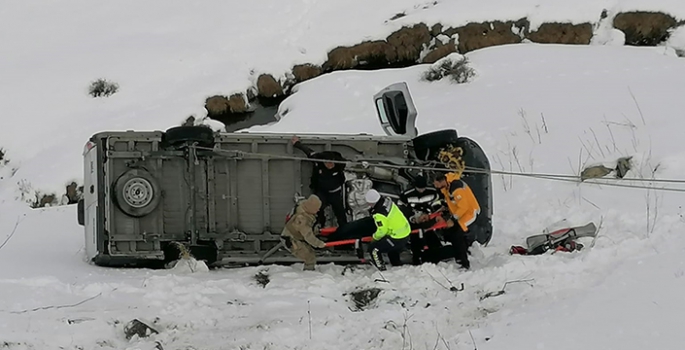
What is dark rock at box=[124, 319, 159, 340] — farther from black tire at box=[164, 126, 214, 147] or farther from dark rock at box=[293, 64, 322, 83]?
dark rock at box=[293, 64, 322, 83]

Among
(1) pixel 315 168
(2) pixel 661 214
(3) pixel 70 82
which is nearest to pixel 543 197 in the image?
(2) pixel 661 214

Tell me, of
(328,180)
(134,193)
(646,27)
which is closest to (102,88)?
(134,193)

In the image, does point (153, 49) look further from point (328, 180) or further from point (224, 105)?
point (328, 180)

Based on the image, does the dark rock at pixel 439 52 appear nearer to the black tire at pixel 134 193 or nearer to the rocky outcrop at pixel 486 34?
the rocky outcrop at pixel 486 34

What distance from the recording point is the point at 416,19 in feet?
60.8

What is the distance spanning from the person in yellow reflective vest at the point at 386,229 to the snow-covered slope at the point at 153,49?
9.39m

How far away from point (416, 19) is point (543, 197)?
9525 mm

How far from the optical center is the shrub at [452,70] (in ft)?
51.4

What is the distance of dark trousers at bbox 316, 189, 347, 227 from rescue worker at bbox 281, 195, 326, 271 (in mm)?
447

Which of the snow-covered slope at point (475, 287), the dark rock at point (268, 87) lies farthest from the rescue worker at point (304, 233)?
the dark rock at point (268, 87)

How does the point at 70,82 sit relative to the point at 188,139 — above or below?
above

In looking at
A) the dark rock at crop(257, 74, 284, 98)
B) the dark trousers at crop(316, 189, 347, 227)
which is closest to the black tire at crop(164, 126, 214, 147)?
the dark trousers at crop(316, 189, 347, 227)

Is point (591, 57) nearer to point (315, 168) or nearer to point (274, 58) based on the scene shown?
point (274, 58)

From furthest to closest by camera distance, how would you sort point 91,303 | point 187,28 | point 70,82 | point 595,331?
point 187,28 < point 70,82 < point 91,303 < point 595,331
